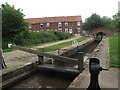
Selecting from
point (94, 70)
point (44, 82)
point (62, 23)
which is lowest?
point (44, 82)

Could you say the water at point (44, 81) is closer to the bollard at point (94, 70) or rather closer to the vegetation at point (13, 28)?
the bollard at point (94, 70)

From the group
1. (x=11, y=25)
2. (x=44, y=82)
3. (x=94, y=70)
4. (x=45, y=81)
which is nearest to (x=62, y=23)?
(x=11, y=25)

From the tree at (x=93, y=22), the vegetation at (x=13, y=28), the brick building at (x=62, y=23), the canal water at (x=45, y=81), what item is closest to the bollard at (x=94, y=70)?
the canal water at (x=45, y=81)

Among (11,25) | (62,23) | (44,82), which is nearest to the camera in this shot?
(44,82)

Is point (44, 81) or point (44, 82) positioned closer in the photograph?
point (44, 82)

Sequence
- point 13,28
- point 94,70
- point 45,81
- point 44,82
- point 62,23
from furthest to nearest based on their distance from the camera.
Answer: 1. point 62,23
2. point 13,28
3. point 45,81
4. point 44,82
5. point 94,70

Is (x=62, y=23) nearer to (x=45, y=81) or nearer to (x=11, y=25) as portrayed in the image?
(x=11, y=25)

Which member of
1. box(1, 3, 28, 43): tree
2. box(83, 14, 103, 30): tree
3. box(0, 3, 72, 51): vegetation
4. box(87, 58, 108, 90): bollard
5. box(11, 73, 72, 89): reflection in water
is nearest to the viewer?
box(87, 58, 108, 90): bollard

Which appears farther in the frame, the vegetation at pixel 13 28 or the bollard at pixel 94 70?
the vegetation at pixel 13 28

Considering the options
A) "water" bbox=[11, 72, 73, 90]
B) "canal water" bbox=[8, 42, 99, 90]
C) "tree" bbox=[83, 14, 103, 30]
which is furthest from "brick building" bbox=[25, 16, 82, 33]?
"water" bbox=[11, 72, 73, 90]

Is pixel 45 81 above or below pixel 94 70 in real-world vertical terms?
below

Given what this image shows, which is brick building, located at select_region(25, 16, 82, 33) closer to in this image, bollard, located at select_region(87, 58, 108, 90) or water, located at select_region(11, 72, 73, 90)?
water, located at select_region(11, 72, 73, 90)

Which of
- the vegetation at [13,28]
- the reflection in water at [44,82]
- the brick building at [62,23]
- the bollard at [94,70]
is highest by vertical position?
the brick building at [62,23]

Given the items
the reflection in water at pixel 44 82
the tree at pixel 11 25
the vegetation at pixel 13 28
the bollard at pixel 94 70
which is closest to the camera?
the bollard at pixel 94 70
